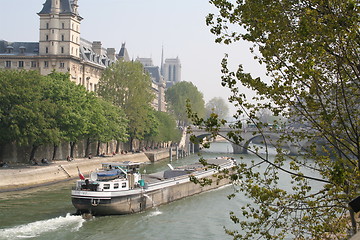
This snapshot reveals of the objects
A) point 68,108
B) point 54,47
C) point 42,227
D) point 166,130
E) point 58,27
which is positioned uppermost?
point 58,27

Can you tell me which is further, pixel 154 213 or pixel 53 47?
pixel 53 47

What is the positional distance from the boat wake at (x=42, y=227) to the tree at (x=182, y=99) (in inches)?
4594

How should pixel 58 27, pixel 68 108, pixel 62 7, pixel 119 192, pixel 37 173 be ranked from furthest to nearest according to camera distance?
1. pixel 62 7
2. pixel 58 27
3. pixel 68 108
4. pixel 37 173
5. pixel 119 192

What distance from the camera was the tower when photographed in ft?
293

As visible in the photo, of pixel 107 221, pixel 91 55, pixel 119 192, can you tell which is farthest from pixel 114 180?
pixel 91 55

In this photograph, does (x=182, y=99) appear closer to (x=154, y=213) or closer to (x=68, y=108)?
(x=68, y=108)

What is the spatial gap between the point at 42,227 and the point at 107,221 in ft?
16.5

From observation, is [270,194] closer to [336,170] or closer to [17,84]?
[336,170]

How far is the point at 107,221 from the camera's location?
116 feet

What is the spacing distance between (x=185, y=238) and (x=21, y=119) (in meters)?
28.2

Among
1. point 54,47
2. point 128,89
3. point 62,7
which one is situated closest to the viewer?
point 128,89

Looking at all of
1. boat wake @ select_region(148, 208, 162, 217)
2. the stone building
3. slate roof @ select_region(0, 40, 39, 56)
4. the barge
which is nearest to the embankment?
the barge

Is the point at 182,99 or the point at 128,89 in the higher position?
the point at 182,99

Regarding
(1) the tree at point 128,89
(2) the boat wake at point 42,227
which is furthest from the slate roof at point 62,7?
(2) the boat wake at point 42,227
